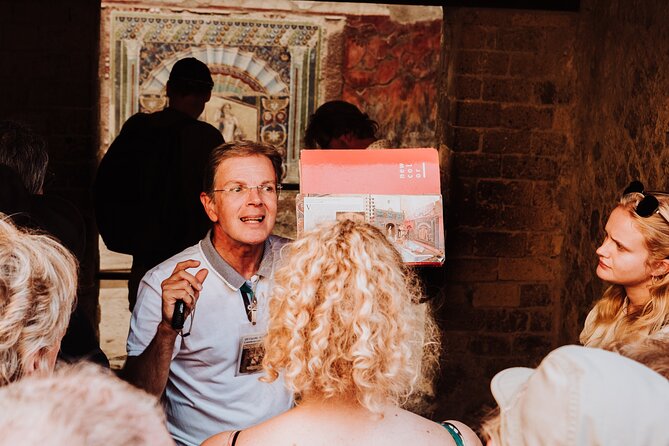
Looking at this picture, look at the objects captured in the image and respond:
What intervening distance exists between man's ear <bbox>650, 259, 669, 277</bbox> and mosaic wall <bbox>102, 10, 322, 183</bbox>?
23.8 feet

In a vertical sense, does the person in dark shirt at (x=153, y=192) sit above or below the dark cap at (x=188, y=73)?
below

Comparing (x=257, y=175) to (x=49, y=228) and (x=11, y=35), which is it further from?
(x=11, y=35)

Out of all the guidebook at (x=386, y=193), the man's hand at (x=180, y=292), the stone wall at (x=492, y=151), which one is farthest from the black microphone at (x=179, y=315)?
the stone wall at (x=492, y=151)

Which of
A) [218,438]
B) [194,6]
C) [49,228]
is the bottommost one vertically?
[218,438]

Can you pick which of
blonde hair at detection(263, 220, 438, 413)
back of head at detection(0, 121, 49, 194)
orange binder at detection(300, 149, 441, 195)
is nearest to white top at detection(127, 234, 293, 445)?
orange binder at detection(300, 149, 441, 195)

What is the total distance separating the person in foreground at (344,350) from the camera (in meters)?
2.37

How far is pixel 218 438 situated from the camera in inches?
96.7

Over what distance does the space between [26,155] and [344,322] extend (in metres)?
2.16

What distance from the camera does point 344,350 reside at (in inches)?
94.0

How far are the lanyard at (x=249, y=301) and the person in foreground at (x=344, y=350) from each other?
101cm

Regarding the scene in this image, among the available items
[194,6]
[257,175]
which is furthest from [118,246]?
[194,6]

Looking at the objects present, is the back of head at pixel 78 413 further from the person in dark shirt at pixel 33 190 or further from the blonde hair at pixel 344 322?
the person in dark shirt at pixel 33 190

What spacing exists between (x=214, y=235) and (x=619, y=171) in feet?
7.52

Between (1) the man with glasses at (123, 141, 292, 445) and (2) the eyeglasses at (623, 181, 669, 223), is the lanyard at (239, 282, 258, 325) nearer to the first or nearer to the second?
(1) the man with glasses at (123, 141, 292, 445)
